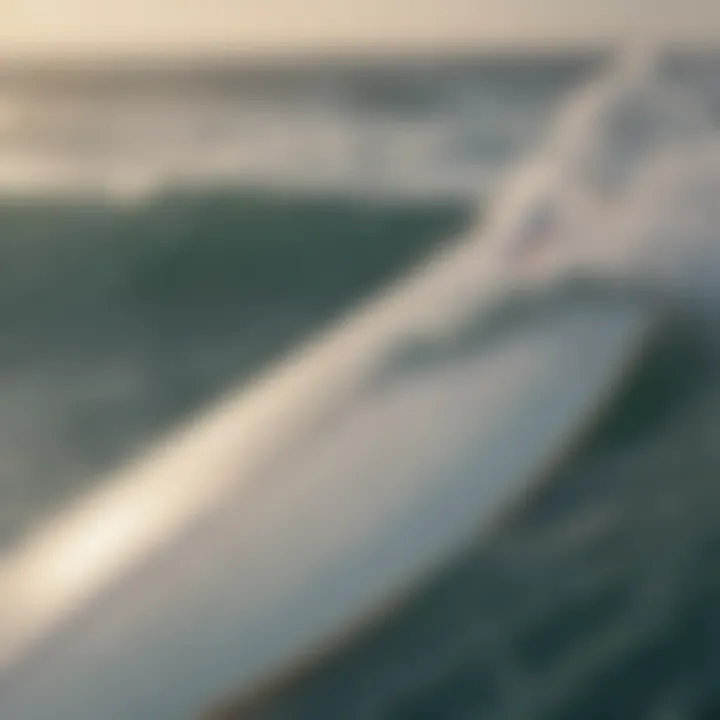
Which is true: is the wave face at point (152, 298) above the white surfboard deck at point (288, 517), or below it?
above

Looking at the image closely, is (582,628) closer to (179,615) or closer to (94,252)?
(179,615)

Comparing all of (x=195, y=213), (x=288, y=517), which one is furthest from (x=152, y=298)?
(x=288, y=517)

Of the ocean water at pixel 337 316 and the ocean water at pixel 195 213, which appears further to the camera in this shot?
the ocean water at pixel 195 213

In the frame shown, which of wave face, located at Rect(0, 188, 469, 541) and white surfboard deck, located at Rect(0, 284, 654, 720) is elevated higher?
wave face, located at Rect(0, 188, 469, 541)

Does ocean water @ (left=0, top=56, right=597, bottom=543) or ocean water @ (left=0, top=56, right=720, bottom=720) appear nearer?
ocean water @ (left=0, top=56, right=720, bottom=720)

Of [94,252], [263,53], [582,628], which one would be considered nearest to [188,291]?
[94,252]
